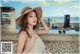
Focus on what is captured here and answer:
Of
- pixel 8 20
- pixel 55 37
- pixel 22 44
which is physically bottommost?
pixel 22 44

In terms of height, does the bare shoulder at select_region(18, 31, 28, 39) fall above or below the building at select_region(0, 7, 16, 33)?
below

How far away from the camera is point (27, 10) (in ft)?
13.5

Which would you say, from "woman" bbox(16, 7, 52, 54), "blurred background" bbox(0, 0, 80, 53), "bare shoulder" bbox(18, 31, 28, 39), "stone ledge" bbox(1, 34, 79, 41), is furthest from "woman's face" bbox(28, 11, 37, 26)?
"stone ledge" bbox(1, 34, 79, 41)

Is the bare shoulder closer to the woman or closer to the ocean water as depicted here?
the woman

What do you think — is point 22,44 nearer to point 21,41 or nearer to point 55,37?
point 21,41

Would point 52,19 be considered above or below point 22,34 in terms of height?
above

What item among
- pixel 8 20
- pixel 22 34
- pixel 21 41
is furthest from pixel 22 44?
pixel 8 20

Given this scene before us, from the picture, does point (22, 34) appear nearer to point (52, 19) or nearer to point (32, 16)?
point (32, 16)

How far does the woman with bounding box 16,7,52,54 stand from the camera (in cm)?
411

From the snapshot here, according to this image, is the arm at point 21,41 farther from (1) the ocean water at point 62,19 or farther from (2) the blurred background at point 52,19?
(1) the ocean water at point 62,19

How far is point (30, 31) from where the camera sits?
4.16 meters

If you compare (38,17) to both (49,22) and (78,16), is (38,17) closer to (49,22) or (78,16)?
(49,22)

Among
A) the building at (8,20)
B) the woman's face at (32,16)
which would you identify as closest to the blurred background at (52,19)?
the building at (8,20)

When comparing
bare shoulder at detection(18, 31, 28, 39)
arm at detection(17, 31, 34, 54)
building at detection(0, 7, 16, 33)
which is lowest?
arm at detection(17, 31, 34, 54)
